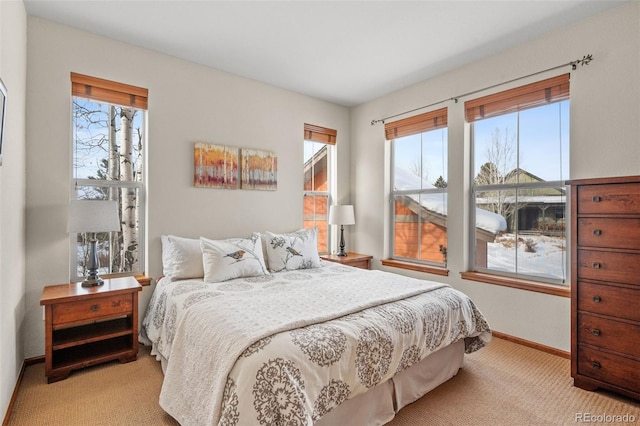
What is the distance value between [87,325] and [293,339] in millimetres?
Result: 2170

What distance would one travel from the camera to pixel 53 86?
2584 mm

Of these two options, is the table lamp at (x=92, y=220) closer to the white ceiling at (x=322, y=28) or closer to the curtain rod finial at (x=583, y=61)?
the white ceiling at (x=322, y=28)

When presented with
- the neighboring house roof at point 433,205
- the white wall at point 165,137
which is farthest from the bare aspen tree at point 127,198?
the neighboring house roof at point 433,205

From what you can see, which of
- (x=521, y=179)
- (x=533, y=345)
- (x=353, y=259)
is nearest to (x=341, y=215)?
(x=353, y=259)

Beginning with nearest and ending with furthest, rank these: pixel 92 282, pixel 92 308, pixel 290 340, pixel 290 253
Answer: pixel 290 340 → pixel 92 308 → pixel 92 282 → pixel 290 253

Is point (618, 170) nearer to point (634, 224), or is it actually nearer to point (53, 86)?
point (634, 224)

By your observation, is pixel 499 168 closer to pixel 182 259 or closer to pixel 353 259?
pixel 353 259

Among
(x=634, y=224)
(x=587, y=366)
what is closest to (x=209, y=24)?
(x=634, y=224)

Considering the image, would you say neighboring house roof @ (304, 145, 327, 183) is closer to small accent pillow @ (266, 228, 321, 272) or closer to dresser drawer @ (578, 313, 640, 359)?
small accent pillow @ (266, 228, 321, 272)

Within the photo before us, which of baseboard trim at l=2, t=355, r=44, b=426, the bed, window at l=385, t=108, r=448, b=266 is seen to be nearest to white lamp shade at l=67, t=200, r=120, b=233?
the bed

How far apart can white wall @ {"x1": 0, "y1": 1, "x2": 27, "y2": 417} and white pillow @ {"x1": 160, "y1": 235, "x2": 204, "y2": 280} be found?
972 millimetres

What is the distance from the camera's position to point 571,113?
2641mm

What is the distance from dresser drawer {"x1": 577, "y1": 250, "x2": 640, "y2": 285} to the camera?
2.01 metres

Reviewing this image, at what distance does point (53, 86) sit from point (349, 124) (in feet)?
11.0
